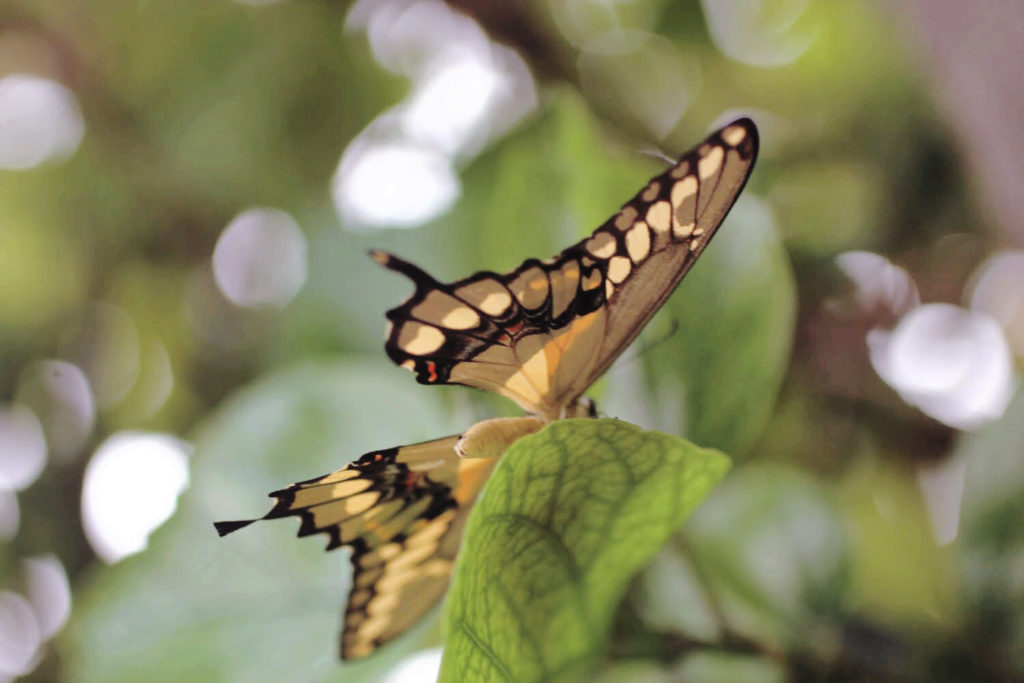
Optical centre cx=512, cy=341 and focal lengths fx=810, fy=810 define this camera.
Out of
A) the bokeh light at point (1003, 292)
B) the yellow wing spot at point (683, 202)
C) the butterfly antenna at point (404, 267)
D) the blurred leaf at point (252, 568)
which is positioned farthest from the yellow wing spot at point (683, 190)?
the bokeh light at point (1003, 292)

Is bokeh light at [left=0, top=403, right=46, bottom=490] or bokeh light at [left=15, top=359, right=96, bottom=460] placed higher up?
bokeh light at [left=15, top=359, right=96, bottom=460]

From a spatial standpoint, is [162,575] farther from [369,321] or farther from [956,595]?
[956,595]

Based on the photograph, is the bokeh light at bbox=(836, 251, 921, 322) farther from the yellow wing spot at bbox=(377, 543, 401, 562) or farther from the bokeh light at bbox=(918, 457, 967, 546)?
the yellow wing spot at bbox=(377, 543, 401, 562)

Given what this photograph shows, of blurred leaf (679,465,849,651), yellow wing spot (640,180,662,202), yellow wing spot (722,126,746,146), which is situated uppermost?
yellow wing spot (722,126,746,146)

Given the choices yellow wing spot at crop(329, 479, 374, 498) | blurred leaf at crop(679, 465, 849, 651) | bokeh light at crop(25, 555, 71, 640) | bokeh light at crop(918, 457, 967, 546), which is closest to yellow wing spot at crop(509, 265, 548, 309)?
yellow wing spot at crop(329, 479, 374, 498)

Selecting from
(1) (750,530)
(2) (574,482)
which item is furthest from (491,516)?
(1) (750,530)

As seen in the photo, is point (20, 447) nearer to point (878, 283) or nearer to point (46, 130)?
point (46, 130)

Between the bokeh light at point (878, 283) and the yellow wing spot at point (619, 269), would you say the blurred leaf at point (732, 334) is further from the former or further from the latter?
the bokeh light at point (878, 283)

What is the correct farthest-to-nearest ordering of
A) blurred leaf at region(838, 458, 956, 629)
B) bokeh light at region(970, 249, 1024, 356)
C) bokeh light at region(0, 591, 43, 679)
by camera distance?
1. bokeh light at region(0, 591, 43, 679)
2. bokeh light at region(970, 249, 1024, 356)
3. blurred leaf at region(838, 458, 956, 629)
